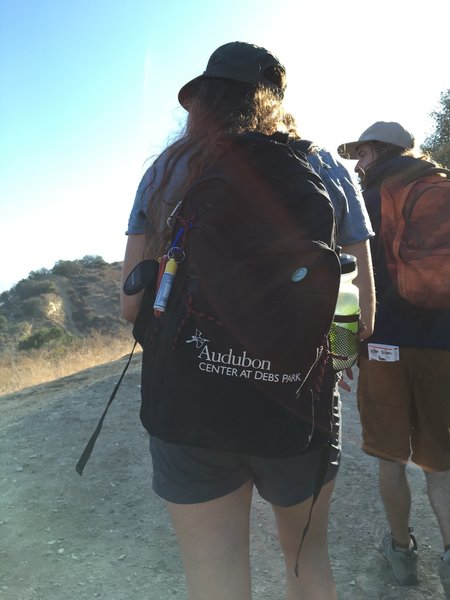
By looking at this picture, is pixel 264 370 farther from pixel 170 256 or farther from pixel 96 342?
pixel 96 342

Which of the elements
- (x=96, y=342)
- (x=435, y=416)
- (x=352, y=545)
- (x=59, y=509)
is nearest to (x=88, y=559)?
(x=59, y=509)

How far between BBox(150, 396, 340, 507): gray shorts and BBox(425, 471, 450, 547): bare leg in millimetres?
1100

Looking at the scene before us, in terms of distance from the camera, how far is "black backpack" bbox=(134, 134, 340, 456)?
1.21 m

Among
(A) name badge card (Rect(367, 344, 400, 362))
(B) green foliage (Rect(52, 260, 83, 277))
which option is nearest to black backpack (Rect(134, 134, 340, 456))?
(A) name badge card (Rect(367, 344, 400, 362))

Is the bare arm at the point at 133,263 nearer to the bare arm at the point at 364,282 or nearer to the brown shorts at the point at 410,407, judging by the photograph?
the bare arm at the point at 364,282

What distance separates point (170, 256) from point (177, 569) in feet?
6.70

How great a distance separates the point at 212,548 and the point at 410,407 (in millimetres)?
1411

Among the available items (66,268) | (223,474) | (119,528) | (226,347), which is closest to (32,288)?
(66,268)

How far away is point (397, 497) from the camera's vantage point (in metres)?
2.45

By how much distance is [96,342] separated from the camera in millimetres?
14727

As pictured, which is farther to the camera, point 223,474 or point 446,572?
point 446,572

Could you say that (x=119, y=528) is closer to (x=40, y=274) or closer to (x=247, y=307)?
(x=247, y=307)

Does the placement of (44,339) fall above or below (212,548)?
below

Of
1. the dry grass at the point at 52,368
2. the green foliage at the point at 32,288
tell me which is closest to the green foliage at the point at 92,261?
the green foliage at the point at 32,288
